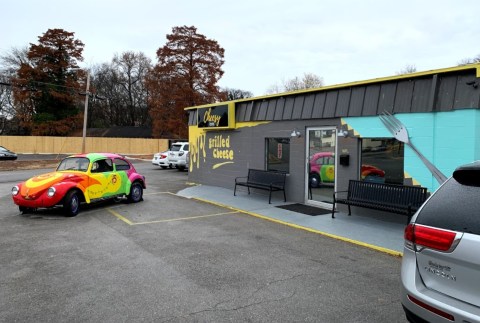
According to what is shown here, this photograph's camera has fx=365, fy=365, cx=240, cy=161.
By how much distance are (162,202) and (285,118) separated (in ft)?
15.5

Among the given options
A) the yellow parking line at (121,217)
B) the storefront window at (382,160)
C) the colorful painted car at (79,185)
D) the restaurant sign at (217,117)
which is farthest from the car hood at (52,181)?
the storefront window at (382,160)

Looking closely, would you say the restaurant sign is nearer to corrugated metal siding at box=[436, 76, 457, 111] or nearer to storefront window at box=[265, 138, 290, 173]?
storefront window at box=[265, 138, 290, 173]

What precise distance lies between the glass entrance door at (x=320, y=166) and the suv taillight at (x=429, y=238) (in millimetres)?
7364

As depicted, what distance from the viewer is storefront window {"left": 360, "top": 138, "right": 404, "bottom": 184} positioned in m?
8.48

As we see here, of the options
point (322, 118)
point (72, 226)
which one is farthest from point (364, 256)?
point (72, 226)

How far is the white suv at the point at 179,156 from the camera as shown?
23766 mm

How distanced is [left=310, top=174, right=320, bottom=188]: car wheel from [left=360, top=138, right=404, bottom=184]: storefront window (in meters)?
1.67

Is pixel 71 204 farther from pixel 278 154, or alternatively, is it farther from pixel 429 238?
A: pixel 429 238

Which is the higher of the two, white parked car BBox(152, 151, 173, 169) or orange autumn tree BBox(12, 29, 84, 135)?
orange autumn tree BBox(12, 29, 84, 135)

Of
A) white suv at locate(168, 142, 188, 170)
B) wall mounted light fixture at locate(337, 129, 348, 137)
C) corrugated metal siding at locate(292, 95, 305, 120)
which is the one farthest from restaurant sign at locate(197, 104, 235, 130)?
white suv at locate(168, 142, 188, 170)

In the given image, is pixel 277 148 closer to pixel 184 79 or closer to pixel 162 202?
pixel 162 202

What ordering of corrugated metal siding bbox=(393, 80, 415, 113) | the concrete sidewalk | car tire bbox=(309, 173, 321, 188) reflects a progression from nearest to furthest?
1. the concrete sidewalk
2. corrugated metal siding bbox=(393, 80, 415, 113)
3. car tire bbox=(309, 173, 321, 188)

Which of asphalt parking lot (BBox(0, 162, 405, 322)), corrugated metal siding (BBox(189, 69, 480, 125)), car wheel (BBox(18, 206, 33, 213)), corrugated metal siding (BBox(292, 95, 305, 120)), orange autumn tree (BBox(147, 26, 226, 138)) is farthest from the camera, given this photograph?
orange autumn tree (BBox(147, 26, 226, 138))

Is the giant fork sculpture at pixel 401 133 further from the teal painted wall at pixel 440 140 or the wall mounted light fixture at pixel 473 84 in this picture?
the wall mounted light fixture at pixel 473 84
